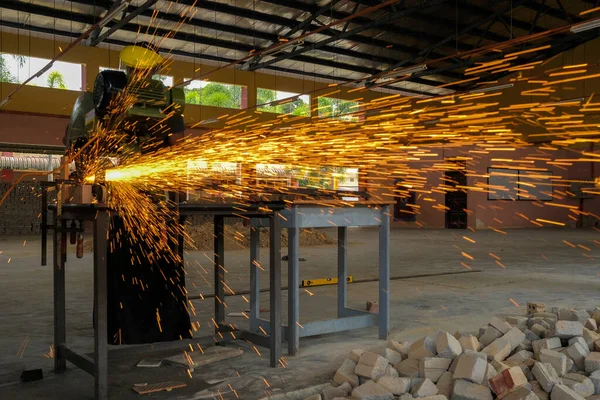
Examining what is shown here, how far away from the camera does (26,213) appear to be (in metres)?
A: 16.9

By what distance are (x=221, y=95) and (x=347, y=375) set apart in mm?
17529

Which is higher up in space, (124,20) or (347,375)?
(124,20)

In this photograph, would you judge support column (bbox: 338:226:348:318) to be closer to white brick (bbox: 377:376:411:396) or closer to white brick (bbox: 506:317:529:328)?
white brick (bbox: 506:317:529:328)

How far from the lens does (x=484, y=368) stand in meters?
2.67

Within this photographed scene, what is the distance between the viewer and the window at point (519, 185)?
21.1 meters

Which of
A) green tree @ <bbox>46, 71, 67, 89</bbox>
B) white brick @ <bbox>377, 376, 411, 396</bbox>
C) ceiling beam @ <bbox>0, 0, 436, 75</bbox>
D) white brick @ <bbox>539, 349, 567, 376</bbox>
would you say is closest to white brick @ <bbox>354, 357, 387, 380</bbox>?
white brick @ <bbox>377, 376, 411, 396</bbox>

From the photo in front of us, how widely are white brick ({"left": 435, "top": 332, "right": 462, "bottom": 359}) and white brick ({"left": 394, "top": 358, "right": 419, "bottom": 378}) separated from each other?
5.8 inches

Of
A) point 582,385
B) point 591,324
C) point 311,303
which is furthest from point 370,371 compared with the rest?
point 311,303

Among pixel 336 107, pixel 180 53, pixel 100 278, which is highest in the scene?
pixel 180 53

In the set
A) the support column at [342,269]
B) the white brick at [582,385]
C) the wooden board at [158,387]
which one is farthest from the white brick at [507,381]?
the support column at [342,269]

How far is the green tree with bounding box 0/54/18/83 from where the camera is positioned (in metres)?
15.0

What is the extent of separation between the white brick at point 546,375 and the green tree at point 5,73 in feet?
53.0

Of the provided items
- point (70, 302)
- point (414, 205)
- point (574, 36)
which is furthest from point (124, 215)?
point (414, 205)

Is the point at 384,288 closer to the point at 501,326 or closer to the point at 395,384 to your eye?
the point at 501,326
